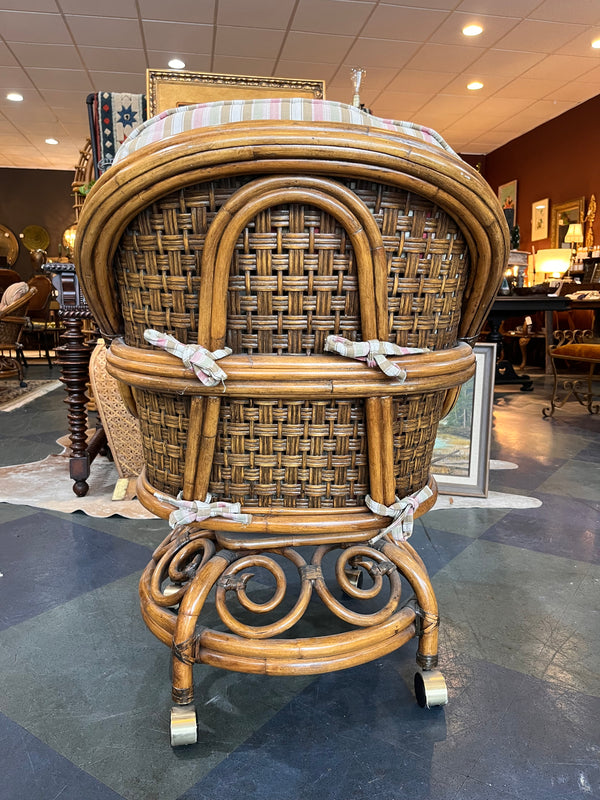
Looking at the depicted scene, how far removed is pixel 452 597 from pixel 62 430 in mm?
2447

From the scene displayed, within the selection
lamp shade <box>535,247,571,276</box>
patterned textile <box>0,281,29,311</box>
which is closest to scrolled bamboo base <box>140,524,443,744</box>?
patterned textile <box>0,281,29,311</box>

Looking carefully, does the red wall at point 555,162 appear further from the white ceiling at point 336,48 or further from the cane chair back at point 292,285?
the cane chair back at point 292,285

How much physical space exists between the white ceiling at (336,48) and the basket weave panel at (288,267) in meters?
4.43

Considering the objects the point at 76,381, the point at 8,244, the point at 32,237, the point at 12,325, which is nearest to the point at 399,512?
the point at 76,381

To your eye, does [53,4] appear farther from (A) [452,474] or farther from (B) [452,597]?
(B) [452,597]

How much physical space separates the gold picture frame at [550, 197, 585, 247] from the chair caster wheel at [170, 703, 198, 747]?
6.75 m

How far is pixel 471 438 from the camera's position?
201 cm

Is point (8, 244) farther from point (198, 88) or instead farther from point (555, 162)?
point (198, 88)

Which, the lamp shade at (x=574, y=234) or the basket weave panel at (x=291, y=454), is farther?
the lamp shade at (x=574, y=234)

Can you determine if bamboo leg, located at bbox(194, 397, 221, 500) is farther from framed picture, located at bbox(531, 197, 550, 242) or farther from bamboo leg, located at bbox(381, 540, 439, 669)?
framed picture, located at bbox(531, 197, 550, 242)

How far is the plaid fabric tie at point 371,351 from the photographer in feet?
2.30

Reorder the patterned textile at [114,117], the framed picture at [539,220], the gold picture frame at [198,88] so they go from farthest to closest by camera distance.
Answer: the framed picture at [539,220], the patterned textile at [114,117], the gold picture frame at [198,88]

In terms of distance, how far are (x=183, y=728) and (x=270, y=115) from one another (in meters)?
0.86

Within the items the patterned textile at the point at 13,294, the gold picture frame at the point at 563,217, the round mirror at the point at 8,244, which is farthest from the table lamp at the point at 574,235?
the round mirror at the point at 8,244
